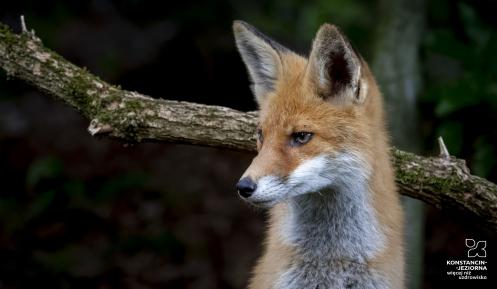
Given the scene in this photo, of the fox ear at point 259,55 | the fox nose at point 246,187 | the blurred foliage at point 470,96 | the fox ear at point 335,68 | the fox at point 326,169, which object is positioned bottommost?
the fox nose at point 246,187

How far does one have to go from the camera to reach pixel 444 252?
9164 mm

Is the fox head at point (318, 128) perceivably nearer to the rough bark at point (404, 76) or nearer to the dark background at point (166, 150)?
the dark background at point (166, 150)

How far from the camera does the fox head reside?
15.4 feet

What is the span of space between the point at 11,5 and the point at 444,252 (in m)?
6.09

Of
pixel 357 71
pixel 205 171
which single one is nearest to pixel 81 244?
pixel 205 171

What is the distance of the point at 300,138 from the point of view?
4902 millimetres

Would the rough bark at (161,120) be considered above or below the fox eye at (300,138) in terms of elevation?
above

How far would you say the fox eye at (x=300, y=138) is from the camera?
488 centimetres

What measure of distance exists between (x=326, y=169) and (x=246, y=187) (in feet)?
2.04

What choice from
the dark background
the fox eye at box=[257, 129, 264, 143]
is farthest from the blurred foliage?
the fox eye at box=[257, 129, 264, 143]

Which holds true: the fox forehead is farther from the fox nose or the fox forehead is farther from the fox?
the fox nose

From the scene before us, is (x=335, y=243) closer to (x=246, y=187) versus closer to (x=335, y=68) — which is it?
(x=246, y=187)

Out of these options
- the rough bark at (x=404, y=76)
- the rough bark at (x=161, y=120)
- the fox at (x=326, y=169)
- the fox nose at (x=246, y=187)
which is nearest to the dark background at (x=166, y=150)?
the rough bark at (x=404, y=76)

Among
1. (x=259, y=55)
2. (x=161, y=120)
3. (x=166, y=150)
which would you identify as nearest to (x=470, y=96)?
(x=259, y=55)
